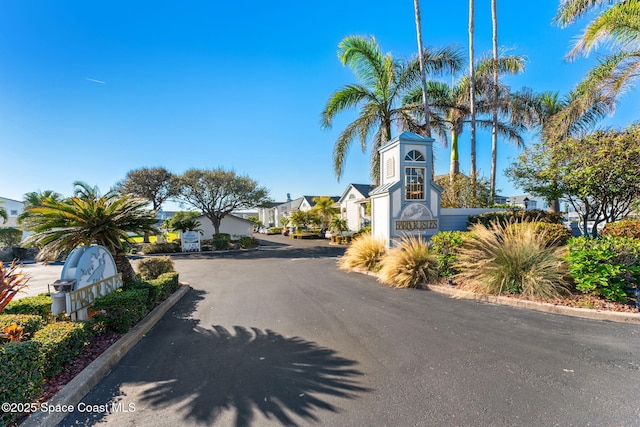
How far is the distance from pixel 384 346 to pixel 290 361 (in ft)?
4.59

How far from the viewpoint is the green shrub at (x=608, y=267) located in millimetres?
5014

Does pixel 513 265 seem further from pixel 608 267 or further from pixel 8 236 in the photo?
pixel 8 236

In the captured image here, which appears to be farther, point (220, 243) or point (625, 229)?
point (220, 243)

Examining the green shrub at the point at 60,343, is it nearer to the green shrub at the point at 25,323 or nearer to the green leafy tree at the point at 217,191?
the green shrub at the point at 25,323

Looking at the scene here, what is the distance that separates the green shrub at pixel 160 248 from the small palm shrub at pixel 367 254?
16669 mm

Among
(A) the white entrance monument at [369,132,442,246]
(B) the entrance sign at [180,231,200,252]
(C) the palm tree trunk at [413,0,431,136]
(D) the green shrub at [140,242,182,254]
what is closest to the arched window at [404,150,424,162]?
(A) the white entrance monument at [369,132,442,246]

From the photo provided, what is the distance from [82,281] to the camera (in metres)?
4.66

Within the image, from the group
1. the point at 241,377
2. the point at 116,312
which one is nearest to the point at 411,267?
the point at 241,377

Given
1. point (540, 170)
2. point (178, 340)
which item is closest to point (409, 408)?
point (178, 340)

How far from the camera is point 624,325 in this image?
461cm

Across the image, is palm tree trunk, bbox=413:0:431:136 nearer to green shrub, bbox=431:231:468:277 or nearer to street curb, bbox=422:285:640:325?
green shrub, bbox=431:231:468:277

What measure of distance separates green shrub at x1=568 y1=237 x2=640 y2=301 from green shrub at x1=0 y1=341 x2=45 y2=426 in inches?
327

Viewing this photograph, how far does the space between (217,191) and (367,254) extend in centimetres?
1975

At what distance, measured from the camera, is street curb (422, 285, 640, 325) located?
188 inches
